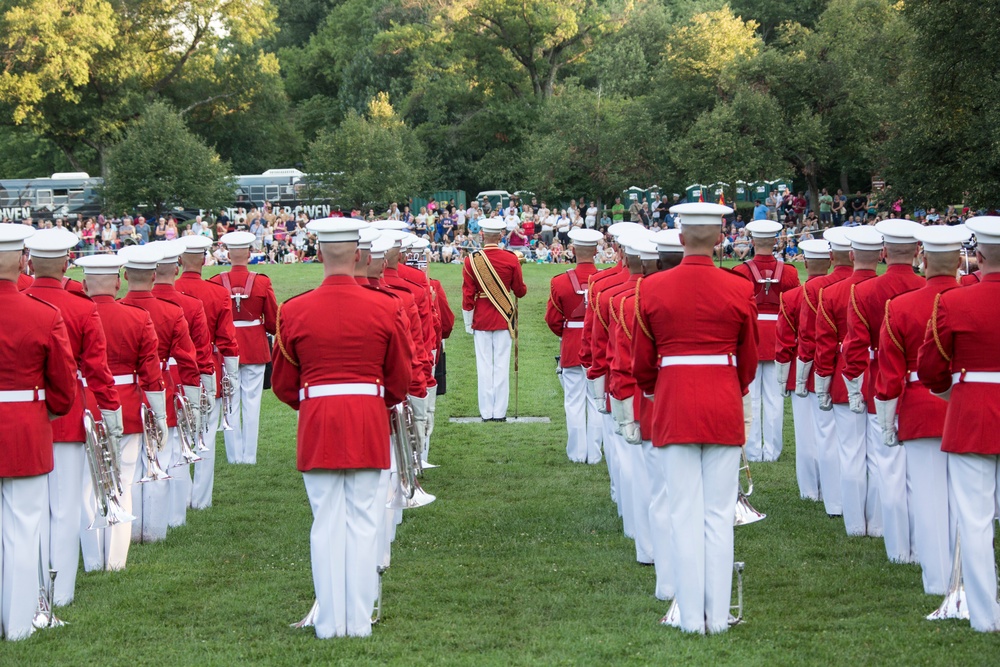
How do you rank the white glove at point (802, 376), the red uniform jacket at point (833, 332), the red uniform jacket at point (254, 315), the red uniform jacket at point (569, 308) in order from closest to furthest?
the red uniform jacket at point (833, 332) < the white glove at point (802, 376) < the red uniform jacket at point (569, 308) < the red uniform jacket at point (254, 315)

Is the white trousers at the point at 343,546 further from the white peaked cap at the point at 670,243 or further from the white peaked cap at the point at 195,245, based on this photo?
the white peaked cap at the point at 195,245

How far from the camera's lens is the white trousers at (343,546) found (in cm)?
720

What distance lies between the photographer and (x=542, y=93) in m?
61.5

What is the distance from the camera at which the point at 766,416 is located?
13445 mm

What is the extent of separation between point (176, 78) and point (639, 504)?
58.5m

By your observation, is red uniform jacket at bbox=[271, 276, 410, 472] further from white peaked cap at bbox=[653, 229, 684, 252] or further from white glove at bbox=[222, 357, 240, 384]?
white glove at bbox=[222, 357, 240, 384]

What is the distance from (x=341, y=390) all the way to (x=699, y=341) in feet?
6.60

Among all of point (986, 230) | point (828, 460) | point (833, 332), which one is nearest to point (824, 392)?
point (833, 332)

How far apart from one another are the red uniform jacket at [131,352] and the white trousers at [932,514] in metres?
5.24

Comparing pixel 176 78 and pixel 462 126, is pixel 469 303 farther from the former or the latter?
pixel 176 78

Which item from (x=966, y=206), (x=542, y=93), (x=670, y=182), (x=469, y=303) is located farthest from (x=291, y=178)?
(x=469, y=303)

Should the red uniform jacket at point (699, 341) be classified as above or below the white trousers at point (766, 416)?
above

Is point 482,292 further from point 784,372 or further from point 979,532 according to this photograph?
point 979,532

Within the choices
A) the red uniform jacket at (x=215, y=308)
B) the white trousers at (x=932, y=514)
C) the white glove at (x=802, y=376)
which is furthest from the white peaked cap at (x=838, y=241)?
the red uniform jacket at (x=215, y=308)
